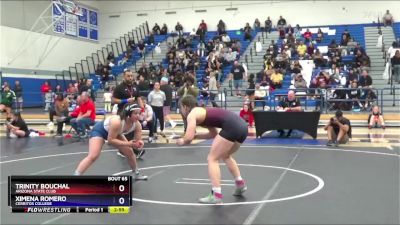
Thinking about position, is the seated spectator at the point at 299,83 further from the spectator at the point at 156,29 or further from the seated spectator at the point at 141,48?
the spectator at the point at 156,29

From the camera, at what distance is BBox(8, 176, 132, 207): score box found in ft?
16.0

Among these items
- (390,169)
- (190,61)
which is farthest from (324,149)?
(190,61)

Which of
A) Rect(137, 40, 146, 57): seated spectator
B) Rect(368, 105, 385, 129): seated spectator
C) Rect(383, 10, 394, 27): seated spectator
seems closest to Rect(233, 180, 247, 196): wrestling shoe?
Rect(368, 105, 385, 129): seated spectator

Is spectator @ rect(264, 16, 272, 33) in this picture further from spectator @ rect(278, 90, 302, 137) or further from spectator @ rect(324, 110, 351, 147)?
spectator @ rect(324, 110, 351, 147)

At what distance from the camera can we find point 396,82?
20844 millimetres

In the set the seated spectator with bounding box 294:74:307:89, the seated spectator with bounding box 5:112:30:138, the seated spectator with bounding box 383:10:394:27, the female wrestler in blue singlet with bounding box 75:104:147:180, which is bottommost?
the seated spectator with bounding box 5:112:30:138

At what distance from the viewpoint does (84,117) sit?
44.7ft

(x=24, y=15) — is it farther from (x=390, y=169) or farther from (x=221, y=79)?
(x=390, y=169)

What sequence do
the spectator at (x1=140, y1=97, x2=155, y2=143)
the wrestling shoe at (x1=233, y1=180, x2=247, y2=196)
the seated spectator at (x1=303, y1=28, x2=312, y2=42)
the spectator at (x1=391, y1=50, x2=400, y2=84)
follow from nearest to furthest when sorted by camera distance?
1. the wrestling shoe at (x1=233, y1=180, x2=247, y2=196)
2. the spectator at (x1=140, y1=97, x2=155, y2=143)
3. the spectator at (x1=391, y1=50, x2=400, y2=84)
4. the seated spectator at (x1=303, y1=28, x2=312, y2=42)

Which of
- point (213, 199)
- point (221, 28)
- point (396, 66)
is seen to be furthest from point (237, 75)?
point (213, 199)

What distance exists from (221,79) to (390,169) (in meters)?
16.7
